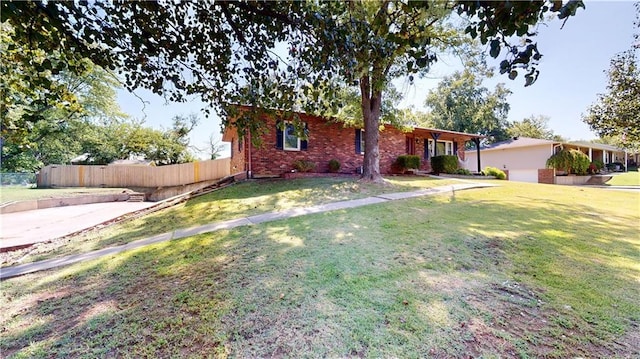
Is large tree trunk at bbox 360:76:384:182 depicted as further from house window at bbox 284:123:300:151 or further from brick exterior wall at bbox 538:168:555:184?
brick exterior wall at bbox 538:168:555:184

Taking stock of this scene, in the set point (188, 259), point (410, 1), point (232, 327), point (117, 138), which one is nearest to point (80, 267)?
point (188, 259)

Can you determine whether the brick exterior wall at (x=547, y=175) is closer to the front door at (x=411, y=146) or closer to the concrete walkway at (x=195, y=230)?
the front door at (x=411, y=146)

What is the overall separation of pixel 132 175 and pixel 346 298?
19.2 m

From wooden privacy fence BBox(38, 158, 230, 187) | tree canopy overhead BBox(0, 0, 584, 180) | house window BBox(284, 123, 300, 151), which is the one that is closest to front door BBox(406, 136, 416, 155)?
house window BBox(284, 123, 300, 151)

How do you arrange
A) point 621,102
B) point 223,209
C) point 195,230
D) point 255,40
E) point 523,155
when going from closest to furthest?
point 255,40 < point 195,230 < point 223,209 < point 621,102 < point 523,155

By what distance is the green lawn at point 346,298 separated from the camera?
1.93 m

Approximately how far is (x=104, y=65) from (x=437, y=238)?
5.54 meters

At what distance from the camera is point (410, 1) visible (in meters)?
1.85

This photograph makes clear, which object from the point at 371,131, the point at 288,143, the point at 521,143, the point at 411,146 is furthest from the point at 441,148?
the point at 288,143

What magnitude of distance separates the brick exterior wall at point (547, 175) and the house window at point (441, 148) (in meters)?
6.59

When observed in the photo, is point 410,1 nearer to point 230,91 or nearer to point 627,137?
point 230,91

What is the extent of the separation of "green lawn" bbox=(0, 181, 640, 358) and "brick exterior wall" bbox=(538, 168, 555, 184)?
17947 millimetres

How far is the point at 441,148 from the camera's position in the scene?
19188mm

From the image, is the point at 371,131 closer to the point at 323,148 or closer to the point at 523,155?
the point at 323,148
